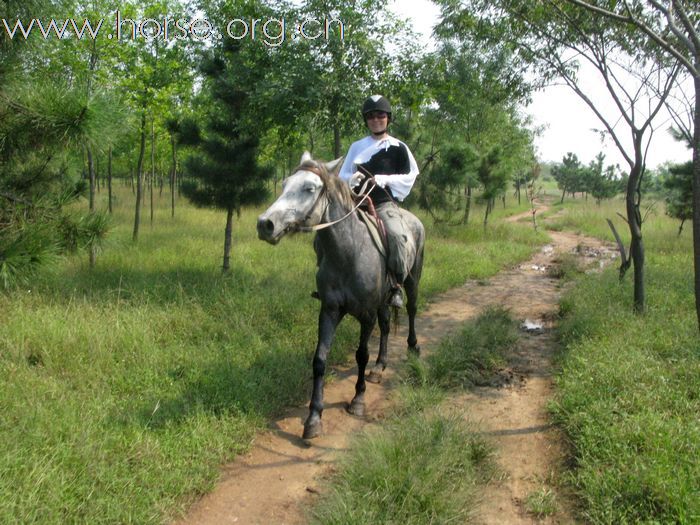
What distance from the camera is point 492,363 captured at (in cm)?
529

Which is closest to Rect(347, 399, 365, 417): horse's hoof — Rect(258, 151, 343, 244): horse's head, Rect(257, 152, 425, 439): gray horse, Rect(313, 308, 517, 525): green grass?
Rect(257, 152, 425, 439): gray horse

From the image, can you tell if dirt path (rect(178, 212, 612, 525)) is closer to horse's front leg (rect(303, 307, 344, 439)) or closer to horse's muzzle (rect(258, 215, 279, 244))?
horse's front leg (rect(303, 307, 344, 439))

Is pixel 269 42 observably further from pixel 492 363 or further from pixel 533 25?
pixel 492 363

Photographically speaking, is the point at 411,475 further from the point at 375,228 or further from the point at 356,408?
the point at 375,228

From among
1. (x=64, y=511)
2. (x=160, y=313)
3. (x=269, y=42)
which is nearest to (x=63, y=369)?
(x=160, y=313)

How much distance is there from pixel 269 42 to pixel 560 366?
6660 millimetres

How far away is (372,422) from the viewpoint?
4172mm

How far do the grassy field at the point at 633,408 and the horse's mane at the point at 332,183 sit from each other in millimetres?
2733

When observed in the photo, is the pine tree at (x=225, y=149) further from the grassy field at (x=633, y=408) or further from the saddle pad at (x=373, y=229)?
the grassy field at (x=633, y=408)

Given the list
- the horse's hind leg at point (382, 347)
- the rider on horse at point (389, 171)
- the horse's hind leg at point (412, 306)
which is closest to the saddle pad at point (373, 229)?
the rider on horse at point (389, 171)

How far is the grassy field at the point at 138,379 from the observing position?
9.48 feet

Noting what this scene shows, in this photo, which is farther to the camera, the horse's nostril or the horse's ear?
the horse's ear

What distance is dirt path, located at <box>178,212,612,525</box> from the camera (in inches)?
118

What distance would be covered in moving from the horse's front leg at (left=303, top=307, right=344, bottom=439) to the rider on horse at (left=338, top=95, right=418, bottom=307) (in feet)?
3.38
